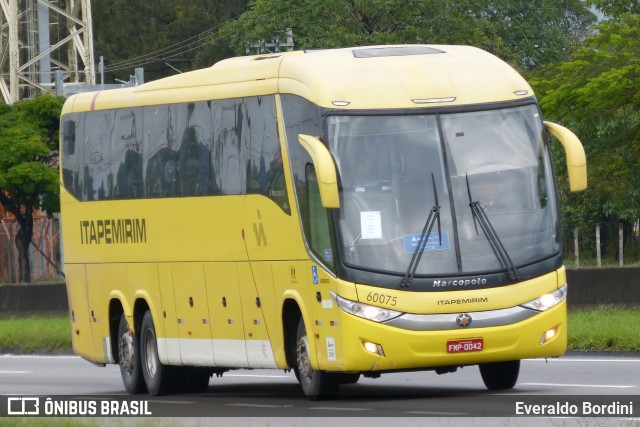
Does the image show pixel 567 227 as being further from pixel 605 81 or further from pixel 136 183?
pixel 136 183

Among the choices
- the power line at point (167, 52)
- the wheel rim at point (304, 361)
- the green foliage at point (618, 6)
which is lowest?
the wheel rim at point (304, 361)

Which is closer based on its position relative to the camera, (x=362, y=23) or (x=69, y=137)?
(x=69, y=137)

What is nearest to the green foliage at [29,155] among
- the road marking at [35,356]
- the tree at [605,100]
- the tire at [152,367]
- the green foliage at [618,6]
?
the road marking at [35,356]

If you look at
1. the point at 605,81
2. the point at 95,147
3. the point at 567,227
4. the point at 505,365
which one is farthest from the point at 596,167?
the point at 567,227

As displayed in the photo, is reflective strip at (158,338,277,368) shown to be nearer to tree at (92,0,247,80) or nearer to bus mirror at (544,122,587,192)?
bus mirror at (544,122,587,192)

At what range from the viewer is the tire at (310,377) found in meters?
16.7

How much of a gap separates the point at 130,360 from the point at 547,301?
6922 mm

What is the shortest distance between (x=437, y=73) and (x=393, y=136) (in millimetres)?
920

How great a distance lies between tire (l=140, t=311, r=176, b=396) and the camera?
2052 centimetres

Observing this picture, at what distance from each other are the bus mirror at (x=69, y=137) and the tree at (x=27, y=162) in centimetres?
2269

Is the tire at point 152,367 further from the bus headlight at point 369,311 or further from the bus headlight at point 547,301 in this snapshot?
the bus headlight at point 547,301

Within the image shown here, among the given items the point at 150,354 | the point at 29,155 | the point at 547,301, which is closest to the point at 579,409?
the point at 547,301

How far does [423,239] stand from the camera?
52.0 ft

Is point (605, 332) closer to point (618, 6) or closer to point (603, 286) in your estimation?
point (603, 286)
